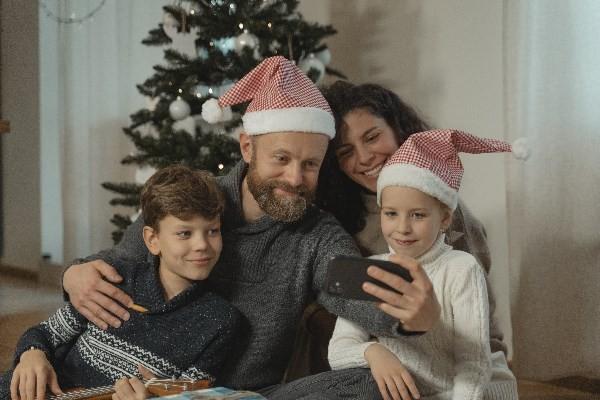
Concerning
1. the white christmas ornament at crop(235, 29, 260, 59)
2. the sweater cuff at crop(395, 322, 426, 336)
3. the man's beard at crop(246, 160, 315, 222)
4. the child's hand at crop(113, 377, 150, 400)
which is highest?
the white christmas ornament at crop(235, 29, 260, 59)

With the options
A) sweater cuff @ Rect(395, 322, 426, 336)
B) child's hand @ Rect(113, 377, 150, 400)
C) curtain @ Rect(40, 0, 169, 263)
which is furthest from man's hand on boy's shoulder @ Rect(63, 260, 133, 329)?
curtain @ Rect(40, 0, 169, 263)

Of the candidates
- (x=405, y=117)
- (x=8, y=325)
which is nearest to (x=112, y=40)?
(x=8, y=325)

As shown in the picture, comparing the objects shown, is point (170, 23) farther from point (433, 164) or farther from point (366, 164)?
point (433, 164)

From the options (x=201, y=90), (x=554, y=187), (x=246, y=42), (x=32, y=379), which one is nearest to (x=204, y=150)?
(x=201, y=90)

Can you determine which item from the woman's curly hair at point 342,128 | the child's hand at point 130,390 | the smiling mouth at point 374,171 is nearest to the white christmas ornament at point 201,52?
the woman's curly hair at point 342,128

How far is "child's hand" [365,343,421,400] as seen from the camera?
58.7 inches

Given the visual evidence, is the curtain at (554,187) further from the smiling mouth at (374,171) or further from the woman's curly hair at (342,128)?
the smiling mouth at (374,171)

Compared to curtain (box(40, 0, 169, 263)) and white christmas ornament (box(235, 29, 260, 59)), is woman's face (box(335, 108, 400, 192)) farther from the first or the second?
curtain (box(40, 0, 169, 263))

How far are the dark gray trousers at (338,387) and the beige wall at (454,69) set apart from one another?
145cm

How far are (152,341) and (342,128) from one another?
778 millimetres

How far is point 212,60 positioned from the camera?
9.48ft

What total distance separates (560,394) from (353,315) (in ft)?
4.08

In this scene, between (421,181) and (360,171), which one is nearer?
(421,181)

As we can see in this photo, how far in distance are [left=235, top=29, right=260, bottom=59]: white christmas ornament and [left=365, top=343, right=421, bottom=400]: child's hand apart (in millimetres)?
1502
